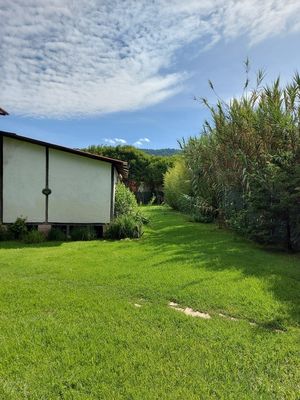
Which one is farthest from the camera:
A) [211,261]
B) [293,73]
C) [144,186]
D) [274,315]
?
[144,186]

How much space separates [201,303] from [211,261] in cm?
256

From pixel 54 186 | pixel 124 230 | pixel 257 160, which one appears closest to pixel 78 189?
pixel 54 186

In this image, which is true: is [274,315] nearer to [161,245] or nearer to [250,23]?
[161,245]

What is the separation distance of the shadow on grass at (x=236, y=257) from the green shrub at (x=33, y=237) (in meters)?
2.99

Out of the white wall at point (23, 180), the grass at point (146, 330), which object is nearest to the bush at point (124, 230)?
the white wall at point (23, 180)

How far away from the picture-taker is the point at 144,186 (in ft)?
140

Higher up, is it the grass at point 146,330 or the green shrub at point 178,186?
the green shrub at point 178,186

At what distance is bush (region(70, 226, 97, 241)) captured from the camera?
1022 centimetres

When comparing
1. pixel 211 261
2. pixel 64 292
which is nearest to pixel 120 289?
pixel 64 292

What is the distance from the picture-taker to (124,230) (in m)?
10.3

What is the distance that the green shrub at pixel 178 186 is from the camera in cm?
1973

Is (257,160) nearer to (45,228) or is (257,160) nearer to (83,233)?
(83,233)

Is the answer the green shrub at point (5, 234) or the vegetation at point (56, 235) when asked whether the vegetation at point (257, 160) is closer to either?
the vegetation at point (56, 235)

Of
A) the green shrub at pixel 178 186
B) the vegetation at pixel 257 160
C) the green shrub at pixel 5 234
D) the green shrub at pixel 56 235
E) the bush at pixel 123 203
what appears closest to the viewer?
the vegetation at pixel 257 160
